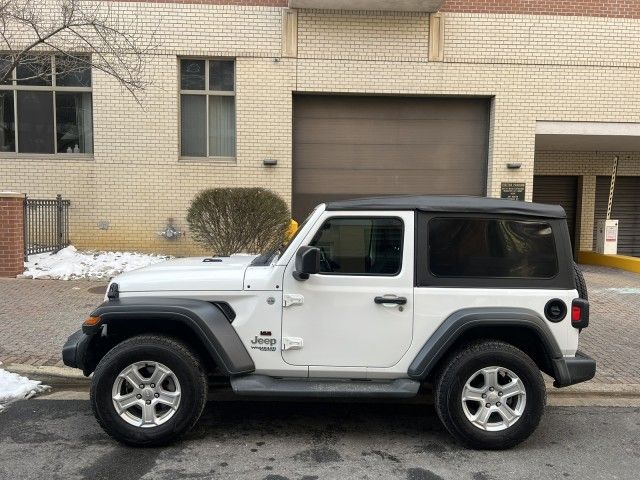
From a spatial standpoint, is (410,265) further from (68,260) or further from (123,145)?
(123,145)

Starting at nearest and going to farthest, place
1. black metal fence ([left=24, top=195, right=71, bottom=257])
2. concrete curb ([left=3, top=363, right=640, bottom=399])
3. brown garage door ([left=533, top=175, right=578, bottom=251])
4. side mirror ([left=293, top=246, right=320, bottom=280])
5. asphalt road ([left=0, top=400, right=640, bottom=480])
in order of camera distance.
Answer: asphalt road ([left=0, top=400, right=640, bottom=480]), side mirror ([left=293, top=246, right=320, bottom=280]), concrete curb ([left=3, top=363, right=640, bottom=399]), black metal fence ([left=24, top=195, right=71, bottom=257]), brown garage door ([left=533, top=175, right=578, bottom=251])

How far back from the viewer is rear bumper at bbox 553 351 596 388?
12.7ft

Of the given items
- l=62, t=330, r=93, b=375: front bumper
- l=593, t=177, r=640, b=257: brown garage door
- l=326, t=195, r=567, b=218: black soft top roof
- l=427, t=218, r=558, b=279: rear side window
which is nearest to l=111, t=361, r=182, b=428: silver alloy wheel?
l=62, t=330, r=93, b=375: front bumper

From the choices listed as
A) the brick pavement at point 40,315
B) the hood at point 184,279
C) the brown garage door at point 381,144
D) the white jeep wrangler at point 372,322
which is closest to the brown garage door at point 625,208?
the brown garage door at point 381,144

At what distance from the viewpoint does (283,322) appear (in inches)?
153

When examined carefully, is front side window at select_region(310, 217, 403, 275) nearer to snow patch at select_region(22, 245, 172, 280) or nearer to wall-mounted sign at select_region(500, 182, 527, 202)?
snow patch at select_region(22, 245, 172, 280)

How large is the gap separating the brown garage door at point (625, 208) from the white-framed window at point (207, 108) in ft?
35.4

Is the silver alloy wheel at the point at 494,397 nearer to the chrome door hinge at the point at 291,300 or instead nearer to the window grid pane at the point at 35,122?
the chrome door hinge at the point at 291,300

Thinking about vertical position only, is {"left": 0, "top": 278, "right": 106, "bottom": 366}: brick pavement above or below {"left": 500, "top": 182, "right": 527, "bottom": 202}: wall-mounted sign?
below

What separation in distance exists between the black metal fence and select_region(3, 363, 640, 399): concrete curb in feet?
22.6

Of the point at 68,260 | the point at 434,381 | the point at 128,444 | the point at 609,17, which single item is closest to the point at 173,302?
the point at 128,444

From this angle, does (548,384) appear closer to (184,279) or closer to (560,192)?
(184,279)

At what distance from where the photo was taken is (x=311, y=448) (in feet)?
12.9

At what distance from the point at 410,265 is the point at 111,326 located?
87.5 inches
